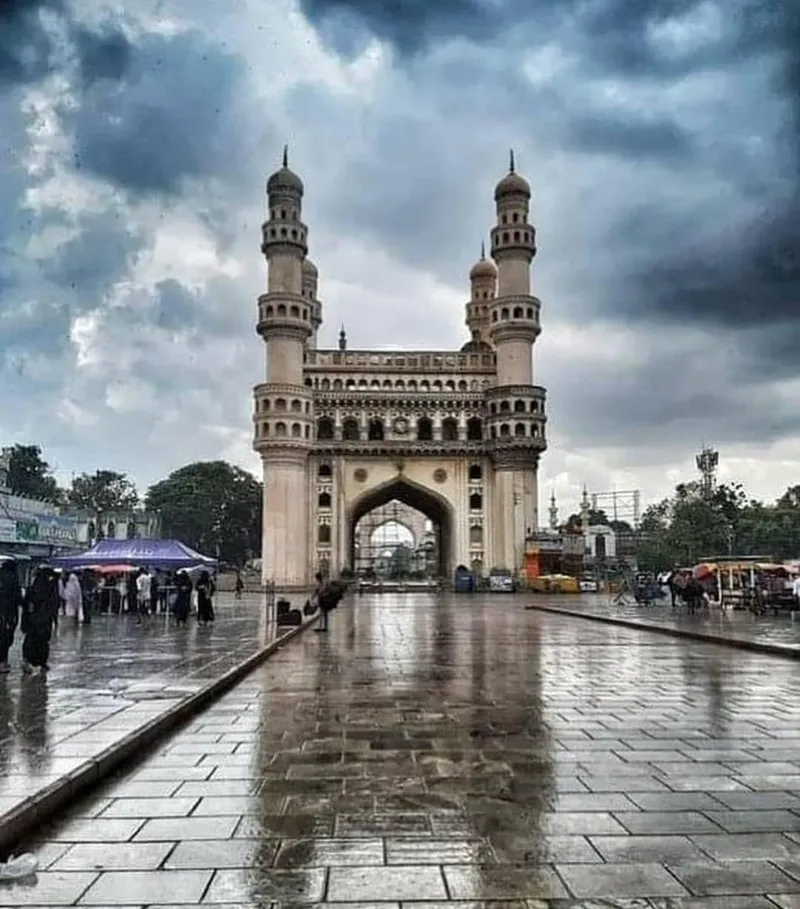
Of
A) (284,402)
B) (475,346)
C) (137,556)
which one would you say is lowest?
(137,556)

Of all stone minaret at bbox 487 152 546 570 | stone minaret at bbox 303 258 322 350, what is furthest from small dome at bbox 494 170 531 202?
stone minaret at bbox 303 258 322 350

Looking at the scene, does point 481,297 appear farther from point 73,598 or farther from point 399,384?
point 73,598

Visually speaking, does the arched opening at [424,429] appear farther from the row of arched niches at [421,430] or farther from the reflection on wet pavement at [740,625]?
the reflection on wet pavement at [740,625]

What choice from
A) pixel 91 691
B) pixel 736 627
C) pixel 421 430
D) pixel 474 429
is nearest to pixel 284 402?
pixel 421 430

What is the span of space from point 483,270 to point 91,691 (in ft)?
209

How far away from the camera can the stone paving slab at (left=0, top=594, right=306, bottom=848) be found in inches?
228

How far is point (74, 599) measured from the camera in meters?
22.9

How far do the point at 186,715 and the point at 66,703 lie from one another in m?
1.20

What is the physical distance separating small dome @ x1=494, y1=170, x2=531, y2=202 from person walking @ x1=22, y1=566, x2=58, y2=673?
4915cm

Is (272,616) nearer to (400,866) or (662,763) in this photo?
(662,763)

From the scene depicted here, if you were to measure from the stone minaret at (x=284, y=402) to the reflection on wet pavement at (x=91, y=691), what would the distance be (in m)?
33.7

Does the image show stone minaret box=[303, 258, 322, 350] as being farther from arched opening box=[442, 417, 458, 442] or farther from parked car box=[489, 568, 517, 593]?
parked car box=[489, 568, 517, 593]

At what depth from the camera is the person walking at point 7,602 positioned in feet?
39.6

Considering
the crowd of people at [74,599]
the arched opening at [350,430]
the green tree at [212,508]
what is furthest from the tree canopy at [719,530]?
the crowd of people at [74,599]
